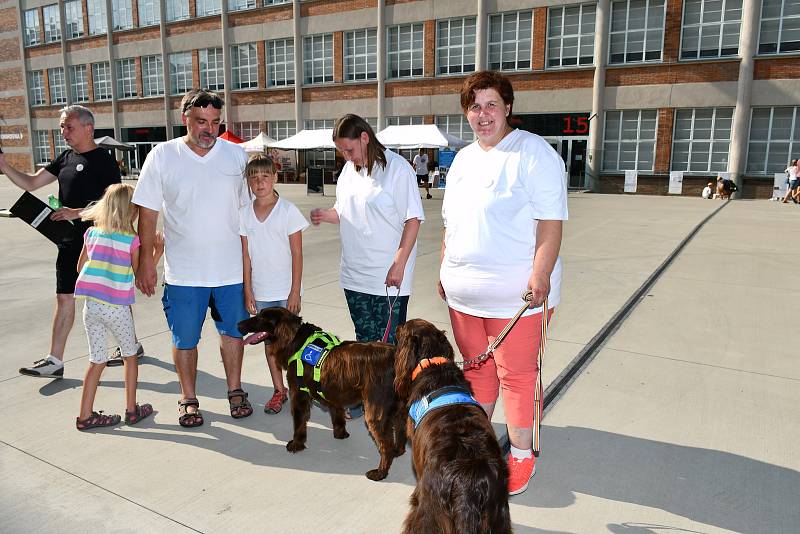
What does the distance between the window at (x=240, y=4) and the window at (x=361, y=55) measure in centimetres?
679

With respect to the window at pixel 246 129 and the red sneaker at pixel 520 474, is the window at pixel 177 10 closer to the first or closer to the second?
the window at pixel 246 129

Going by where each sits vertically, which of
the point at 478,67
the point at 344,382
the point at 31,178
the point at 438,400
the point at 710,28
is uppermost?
the point at 710,28

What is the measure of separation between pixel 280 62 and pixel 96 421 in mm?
32689

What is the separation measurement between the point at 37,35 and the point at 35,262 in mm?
43695

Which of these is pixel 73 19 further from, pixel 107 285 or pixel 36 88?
pixel 107 285

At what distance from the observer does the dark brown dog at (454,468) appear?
2.10 m

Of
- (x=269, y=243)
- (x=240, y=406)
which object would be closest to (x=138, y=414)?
(x=240, y=406)

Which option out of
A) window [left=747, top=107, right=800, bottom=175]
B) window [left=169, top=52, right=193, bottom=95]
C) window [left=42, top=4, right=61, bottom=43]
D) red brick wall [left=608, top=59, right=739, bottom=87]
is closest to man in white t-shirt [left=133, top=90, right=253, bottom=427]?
red brick wall [left=608, top=59, right=739, bottom=87]

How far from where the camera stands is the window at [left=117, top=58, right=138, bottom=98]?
127ft

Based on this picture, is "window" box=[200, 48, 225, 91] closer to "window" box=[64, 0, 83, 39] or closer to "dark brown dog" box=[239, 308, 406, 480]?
"window" box=[64, 0, 83, 39]

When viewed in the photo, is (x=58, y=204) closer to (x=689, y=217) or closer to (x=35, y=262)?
(x=35, y=262)

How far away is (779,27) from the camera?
73.5 feet

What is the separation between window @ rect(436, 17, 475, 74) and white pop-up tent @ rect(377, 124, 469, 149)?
7.28 m

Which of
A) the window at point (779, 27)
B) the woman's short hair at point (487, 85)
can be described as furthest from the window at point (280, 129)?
the woman's short hair at point (487, 85)
